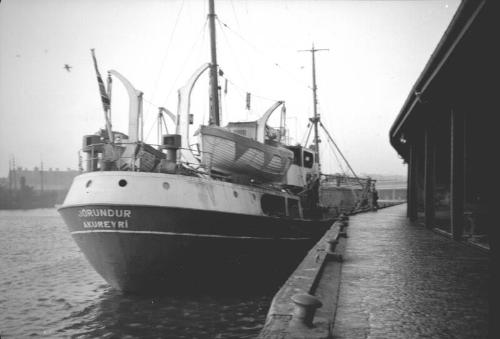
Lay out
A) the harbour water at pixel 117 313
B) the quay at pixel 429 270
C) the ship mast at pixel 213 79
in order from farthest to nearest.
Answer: the ship mast at pixel 213 79, the harbour water at pixel 117 313, the quay at pixel 429 270

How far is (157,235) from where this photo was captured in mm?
10812

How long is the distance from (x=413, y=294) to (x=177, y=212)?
720 centimetres

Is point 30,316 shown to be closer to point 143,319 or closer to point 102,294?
point 102,294

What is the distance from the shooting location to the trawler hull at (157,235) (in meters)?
10.7

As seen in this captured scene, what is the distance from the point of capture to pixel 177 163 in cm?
1220

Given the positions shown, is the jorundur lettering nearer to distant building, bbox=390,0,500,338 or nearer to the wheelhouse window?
distant building, bbox=390,0,500,338

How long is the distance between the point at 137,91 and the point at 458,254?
416 inches

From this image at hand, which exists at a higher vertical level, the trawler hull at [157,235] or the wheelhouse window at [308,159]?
the wheelhouse window at [308,159]

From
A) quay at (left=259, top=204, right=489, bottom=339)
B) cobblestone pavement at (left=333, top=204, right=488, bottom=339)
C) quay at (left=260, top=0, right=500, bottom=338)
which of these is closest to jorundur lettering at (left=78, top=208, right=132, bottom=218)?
quay at (left=260, top=0, right=500, bottom=338)

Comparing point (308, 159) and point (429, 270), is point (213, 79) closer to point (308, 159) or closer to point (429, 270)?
point (308, 159)

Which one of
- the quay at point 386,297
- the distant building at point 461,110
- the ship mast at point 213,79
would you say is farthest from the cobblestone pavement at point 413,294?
the ship mast at point 213,79

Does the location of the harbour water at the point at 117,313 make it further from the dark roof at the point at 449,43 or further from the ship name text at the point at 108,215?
the dark roof at the point at 449,43

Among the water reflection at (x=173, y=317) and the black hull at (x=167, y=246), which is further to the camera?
the black hull at (x=167, y=246)

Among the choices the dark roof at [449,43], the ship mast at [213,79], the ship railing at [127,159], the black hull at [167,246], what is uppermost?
the ship mast at [213,79]
